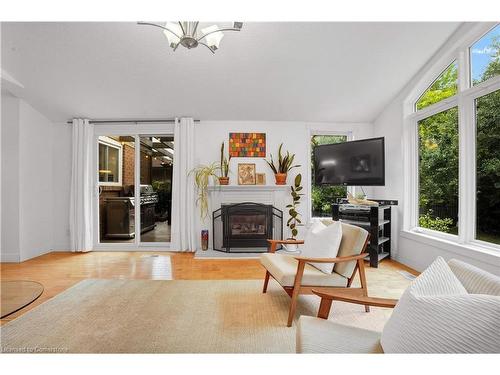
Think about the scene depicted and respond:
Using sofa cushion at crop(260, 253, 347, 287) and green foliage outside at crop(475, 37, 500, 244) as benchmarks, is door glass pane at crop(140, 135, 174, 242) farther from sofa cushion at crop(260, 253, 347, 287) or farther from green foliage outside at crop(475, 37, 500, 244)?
green foliage outside at crop(475, 37, 500, 244)

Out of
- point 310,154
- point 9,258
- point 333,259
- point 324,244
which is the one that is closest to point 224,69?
point 310,154

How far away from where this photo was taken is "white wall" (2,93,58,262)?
4.08 meters

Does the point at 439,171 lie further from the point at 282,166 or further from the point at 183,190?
the point at 183,190

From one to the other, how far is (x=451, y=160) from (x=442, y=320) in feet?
10.3

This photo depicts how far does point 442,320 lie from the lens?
2.87 feet

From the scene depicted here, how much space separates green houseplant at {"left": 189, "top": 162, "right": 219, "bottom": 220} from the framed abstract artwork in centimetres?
42

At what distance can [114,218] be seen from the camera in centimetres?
497

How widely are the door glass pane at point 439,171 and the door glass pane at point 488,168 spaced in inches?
12.0

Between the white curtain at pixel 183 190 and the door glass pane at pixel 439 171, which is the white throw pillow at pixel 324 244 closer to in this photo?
the door glass pane at pixel 439 171

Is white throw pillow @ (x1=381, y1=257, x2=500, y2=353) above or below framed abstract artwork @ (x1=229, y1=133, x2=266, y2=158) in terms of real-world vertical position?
below

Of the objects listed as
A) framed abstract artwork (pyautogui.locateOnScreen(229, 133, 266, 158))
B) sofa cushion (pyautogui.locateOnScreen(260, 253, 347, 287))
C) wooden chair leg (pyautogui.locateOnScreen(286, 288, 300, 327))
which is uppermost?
framed abstract artwork (pyautogui.locateOnScreen(229, 133, 266, 158))

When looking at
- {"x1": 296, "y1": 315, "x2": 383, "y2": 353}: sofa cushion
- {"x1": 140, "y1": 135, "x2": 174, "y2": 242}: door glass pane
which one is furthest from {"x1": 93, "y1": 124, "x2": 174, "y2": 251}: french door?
{"x1": 296, "y1": 315, "x2": 383, "y2": 353}: sofa cushion

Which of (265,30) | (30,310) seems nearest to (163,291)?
(30,310)
